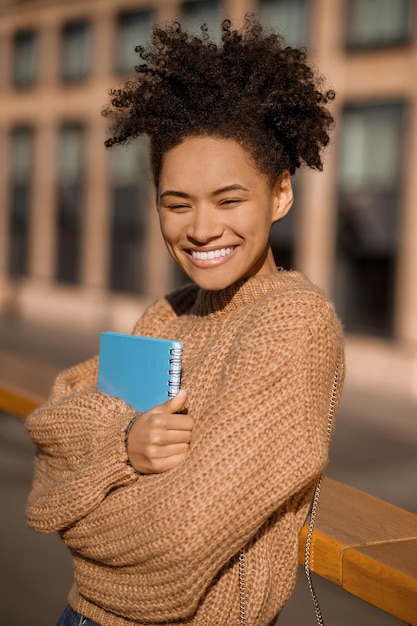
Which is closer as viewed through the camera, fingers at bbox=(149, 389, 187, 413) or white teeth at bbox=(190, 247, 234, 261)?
fingers at bbox=(149, 389, 187, 413)

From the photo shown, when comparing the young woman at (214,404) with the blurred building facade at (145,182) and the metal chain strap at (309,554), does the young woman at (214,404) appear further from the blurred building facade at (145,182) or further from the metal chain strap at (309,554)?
the blurred building facade at (145,182)

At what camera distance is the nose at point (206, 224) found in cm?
194

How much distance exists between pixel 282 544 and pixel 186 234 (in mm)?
683

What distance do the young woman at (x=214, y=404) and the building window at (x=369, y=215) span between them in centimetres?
1457

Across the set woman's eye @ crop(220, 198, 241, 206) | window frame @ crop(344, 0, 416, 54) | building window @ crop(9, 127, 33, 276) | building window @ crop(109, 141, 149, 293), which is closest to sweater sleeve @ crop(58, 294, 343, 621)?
woman's eye @ crop(220, 198, 241, 206)

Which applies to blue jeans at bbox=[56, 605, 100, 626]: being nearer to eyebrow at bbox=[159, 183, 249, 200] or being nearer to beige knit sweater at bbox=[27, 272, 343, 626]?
beige knit sweater at bbox=[27, 272, 343, 626]

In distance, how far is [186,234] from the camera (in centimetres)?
201

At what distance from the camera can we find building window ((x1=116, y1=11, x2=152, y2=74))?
72.1 ft

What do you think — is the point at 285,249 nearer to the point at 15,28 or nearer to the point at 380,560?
the point at 15,28

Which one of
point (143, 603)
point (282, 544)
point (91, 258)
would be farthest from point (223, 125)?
point (91, 258)

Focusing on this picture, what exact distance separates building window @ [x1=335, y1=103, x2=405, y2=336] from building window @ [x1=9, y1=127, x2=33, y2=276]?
1203 centimetres

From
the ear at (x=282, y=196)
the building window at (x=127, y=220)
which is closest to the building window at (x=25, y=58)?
the building window at (x=127, y=220)

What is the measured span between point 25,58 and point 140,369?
26.1 meters

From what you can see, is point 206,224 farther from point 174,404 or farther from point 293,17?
point 293,17
